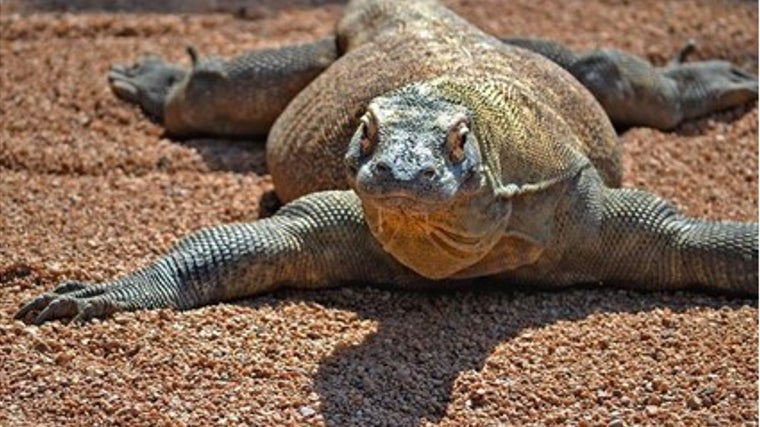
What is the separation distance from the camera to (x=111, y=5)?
12297 mm

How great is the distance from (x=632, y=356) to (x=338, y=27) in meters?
3.32

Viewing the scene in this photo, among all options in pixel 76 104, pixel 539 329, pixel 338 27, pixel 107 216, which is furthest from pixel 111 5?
pixel 539 329

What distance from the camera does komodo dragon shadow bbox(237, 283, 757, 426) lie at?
6.55 meters

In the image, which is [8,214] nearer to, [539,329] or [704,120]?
[539,329]

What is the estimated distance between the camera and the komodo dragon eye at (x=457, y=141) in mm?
6398

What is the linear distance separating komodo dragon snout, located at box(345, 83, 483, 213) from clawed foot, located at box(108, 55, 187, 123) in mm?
3719

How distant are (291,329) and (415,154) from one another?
4.15ft

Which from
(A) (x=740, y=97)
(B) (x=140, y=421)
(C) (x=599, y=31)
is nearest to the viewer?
(B) (x=140, y=421)

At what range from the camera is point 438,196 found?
6.19 metres

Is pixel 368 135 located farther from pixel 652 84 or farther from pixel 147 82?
pixel 147 82

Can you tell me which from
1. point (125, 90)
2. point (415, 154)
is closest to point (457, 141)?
point (415, 154)

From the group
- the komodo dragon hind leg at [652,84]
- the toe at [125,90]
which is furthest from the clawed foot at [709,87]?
the toe at [125,90]

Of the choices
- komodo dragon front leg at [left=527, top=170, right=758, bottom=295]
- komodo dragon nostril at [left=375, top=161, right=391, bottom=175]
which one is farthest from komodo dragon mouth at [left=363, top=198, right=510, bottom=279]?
komodo dragon front leg at [left=527, top=170, right=758, bottom=295]

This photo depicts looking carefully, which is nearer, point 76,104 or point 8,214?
point 8,214
